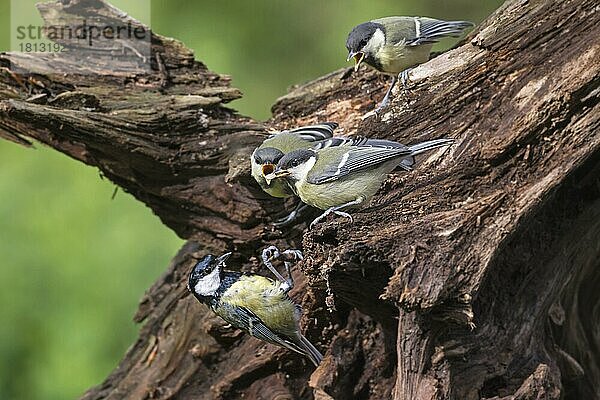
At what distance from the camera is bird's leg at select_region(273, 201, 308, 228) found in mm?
2186

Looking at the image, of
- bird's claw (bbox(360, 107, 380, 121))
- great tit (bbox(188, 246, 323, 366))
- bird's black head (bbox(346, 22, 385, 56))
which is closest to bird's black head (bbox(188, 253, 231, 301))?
great tit (bbox(188, 246, 323, 366))

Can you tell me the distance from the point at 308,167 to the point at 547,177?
538 millimetres

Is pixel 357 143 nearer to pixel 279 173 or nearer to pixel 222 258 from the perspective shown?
pixel 279 173

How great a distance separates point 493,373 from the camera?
1871 millimetres

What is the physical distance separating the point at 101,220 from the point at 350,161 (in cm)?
198

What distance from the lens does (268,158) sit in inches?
78.2

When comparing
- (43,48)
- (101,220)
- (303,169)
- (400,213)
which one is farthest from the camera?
(101,220)

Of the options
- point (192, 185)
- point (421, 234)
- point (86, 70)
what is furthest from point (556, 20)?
point (86, 70)

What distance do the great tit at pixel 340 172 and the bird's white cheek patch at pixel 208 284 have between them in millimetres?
368

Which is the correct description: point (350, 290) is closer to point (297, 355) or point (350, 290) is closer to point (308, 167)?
point (308, 167)

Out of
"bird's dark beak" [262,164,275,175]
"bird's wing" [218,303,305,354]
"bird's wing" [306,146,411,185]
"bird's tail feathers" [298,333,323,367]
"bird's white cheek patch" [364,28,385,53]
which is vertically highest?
"bird's white cheek patch" [364,28,385,53]

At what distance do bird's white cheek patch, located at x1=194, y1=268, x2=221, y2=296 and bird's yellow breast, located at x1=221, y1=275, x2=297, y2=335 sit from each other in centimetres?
4

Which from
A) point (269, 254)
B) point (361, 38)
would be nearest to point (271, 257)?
point (269, 254)

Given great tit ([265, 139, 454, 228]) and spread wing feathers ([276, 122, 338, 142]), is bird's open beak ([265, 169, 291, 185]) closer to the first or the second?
great tit ([265, 139, 454, 228])
